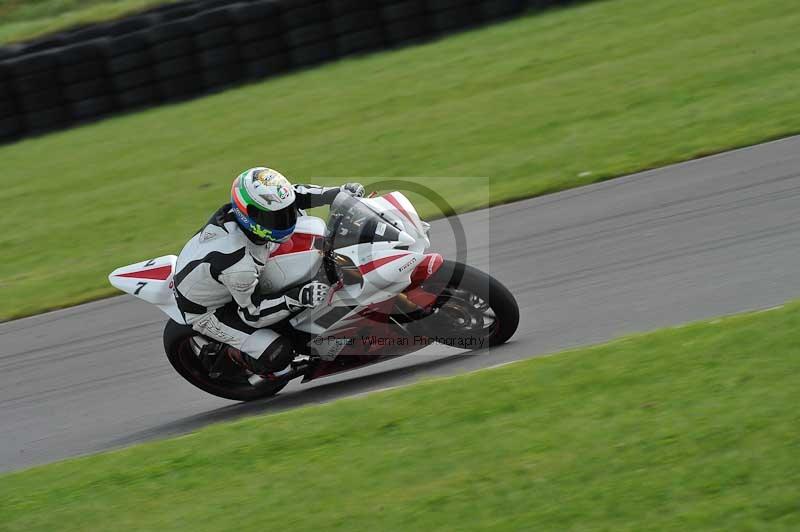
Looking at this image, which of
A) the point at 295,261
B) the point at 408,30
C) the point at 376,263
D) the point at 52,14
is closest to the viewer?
the point at 376,263

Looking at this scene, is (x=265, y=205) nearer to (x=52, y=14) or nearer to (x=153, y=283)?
(x=153, y=283)

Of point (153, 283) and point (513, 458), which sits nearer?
point (513, 458)

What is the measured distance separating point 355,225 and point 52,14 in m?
15.0

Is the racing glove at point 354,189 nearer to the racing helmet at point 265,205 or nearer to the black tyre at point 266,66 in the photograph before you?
the racing helmet at point 265,205

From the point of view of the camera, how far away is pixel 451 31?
14.5 metres

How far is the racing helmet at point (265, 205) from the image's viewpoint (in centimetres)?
595

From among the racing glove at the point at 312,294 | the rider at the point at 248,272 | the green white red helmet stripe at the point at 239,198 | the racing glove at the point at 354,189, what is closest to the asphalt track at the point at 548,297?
the rider at the point at 248,272

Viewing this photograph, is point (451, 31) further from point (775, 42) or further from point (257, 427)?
point (257, 427)

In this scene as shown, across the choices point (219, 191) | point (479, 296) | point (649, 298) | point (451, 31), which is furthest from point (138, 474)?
point (451, 31)

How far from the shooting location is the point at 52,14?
18875 mm

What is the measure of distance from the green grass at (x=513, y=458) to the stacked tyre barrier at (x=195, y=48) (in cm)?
895

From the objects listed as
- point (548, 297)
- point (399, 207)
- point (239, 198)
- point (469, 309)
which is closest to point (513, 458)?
point (469, 309)

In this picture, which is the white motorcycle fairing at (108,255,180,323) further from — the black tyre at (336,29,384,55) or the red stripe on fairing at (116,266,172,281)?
the black tyre at (336,29,384,55)

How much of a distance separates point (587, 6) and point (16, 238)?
27.9 feet
